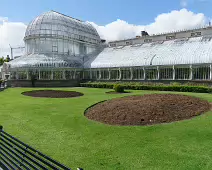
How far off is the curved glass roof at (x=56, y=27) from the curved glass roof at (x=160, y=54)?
9.63 metres

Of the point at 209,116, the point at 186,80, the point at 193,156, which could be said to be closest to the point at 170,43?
the point at 186,80

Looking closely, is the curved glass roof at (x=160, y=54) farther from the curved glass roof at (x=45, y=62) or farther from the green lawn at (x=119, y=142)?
the green lawn at (x=119, y=142)

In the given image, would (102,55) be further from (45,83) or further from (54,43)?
(45,83)

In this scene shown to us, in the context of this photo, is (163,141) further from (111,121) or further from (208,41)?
(208,41)

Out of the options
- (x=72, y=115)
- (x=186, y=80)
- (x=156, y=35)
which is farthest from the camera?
(x=156, y=35)

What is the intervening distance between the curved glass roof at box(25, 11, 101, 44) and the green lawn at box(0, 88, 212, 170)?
127 ft

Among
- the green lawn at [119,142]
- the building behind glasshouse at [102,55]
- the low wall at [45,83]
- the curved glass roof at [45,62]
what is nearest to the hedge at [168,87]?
the building behind glasshouse at [102,55]

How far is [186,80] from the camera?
32.0 metres

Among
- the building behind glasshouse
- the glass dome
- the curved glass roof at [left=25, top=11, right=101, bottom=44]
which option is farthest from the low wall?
the curved glass roof at [left=25, top=11, right=101, bottom=44]

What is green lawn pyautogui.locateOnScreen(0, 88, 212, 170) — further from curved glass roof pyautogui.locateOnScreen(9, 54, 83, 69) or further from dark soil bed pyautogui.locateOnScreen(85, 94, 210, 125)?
curved glass roof pyautogui.locateOnScreen(9, 54, 83, 69)

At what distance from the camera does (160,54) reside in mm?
36875

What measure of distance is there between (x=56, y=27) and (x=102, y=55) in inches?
477

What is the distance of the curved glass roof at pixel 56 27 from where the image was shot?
1937 inches

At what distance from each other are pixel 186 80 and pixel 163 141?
25.0 metres
